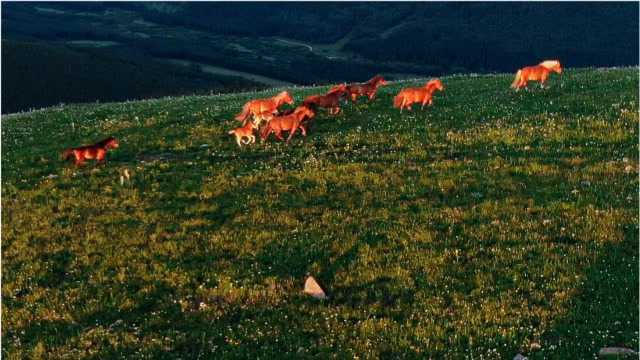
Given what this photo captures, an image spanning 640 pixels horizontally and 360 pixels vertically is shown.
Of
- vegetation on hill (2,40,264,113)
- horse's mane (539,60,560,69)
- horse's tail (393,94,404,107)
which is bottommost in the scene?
vegetation on hill (2,40,264,113)

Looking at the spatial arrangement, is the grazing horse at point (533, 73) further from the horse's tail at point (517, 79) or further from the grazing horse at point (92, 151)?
the grazing horse at point (92, 151)

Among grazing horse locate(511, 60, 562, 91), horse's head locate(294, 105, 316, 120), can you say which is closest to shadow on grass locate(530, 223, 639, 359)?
horse's head locate(294, 105, 316, 120)

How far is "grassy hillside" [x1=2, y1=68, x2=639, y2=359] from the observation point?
11.2 metres

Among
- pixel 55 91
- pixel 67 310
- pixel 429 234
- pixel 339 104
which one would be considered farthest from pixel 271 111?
pixel 55 91

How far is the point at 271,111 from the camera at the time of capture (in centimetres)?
2533

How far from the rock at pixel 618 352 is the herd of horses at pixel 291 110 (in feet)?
51.4

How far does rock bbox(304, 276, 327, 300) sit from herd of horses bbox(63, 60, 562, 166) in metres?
11.1

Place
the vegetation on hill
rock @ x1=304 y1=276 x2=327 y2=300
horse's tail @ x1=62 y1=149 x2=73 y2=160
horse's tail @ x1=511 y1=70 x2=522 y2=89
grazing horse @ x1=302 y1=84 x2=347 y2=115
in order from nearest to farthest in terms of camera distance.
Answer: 1. rock @ x1=304 y1=276 x2=327 y2=300
2. horse's tail @ x1=62 y1=149 x2=73 y2=160
3. grazing horse @ x1=302 y1=84 x2=347 y2=115
4. horse's tail @ x1=511 y1=70 x2=522 y2=89
5. the vegetation on hill

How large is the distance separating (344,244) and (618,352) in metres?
Answer: 6.68

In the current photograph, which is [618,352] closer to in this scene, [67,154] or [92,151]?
[92,151]

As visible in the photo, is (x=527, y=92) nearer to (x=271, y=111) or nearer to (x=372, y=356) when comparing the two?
(x=271, y=111)

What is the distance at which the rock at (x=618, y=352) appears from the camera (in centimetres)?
979

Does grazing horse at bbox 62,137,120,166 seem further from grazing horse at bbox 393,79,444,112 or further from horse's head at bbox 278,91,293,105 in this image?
grazing horse at bbox 393,79,444,112

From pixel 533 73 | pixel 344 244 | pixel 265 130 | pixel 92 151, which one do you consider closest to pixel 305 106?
pixel 265 130
